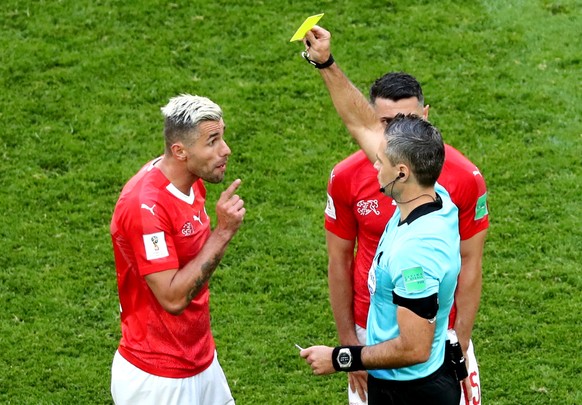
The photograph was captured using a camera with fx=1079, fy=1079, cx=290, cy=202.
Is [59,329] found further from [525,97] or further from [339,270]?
[525,97]

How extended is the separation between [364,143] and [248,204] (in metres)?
3.78

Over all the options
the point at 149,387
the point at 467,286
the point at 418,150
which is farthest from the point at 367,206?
the point at 149,387

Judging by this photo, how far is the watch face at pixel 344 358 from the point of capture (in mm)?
5020

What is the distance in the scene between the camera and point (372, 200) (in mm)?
5773

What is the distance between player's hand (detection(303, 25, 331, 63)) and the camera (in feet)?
18.8

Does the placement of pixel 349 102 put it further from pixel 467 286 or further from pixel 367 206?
pixel 467 286

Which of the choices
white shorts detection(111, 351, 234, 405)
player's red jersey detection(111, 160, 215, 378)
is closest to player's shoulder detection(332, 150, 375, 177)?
player's red jersey detection(111, 160, 215, 378)

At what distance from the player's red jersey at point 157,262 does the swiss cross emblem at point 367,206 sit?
849 millimetres

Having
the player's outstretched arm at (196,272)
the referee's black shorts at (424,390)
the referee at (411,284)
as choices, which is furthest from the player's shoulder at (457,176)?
the player's outstretched arm at (196,272)

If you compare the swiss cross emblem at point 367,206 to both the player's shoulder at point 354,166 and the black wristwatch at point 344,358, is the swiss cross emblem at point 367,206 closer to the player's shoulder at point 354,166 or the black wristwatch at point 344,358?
the player's shoulder at point 354,166

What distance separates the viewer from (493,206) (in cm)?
932

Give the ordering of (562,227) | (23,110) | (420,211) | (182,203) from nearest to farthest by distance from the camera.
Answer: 1. (420,211)
2. (182,203)
3. (562,227)
4. (23,110)

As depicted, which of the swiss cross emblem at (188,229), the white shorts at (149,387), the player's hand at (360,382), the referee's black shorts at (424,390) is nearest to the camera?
the referee's black shorts at (424,390)

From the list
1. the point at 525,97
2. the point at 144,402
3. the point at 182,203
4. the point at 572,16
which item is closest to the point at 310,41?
the point at 182,203
